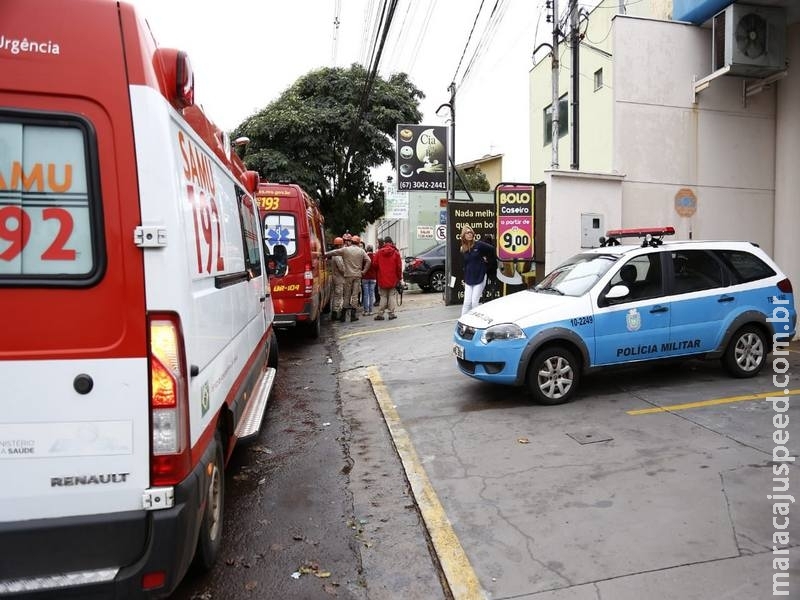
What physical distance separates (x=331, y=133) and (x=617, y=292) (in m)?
18.5

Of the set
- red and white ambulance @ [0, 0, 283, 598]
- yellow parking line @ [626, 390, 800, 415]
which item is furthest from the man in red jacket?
red and white ambulance @ [0, 0, 283, 598]

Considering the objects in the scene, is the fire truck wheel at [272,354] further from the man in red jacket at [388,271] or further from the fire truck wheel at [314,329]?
the man in red jacket at [388,271]

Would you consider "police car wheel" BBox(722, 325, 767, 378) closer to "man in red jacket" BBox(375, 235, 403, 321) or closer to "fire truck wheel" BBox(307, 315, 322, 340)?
"fire truck wheel" BBox(307, 315, 322, 340)

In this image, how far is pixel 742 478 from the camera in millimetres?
4230

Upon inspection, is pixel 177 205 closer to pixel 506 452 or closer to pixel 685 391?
pixel 506 452

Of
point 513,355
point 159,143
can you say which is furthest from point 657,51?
point 159,143

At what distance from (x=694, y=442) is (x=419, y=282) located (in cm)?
1450

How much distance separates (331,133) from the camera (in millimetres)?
22844

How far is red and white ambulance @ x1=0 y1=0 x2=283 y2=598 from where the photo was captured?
2.31 meters

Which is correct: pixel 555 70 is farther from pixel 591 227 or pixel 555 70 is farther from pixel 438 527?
pixel 438 527

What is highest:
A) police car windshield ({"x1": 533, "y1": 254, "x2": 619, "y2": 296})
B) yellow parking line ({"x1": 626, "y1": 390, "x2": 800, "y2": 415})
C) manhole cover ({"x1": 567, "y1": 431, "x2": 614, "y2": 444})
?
police car windshield ({"x1": 533, "y1": 254, "x2": 619, "y2": 296})

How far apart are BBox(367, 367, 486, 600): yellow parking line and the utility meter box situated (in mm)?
6338

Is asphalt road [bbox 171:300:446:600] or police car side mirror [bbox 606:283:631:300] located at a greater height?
police car side mirror [bbox 606:283:631:300]

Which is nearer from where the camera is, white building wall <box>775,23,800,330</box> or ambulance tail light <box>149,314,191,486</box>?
ambulance tail light <box>149,314,191,486</box>
